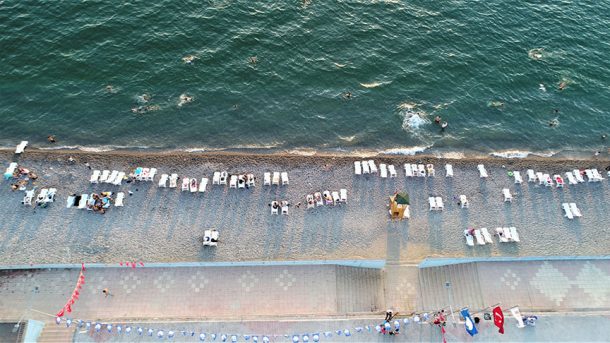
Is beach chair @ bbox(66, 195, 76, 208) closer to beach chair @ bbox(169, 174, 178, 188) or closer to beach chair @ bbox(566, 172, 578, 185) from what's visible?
beach chair @ bbox(169, 174, 178, 188)

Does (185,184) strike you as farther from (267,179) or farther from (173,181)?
(267,179)

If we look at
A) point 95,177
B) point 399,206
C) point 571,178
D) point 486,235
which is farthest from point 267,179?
point 571,178

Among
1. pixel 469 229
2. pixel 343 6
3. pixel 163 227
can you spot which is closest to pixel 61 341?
pixel 163 227

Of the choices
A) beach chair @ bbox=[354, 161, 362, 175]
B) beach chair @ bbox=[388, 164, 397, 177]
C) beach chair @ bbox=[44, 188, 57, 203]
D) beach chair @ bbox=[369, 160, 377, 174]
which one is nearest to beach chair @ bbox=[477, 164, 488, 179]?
beach chair @ bbox=[388, 164, 397, 177]

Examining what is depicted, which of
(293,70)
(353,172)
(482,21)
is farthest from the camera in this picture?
(482,21)

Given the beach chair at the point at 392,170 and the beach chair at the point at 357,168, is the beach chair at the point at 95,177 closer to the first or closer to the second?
the beach chair at the point at 357,168

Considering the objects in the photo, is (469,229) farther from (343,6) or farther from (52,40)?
(52,40)

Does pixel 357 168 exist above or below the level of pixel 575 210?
above
